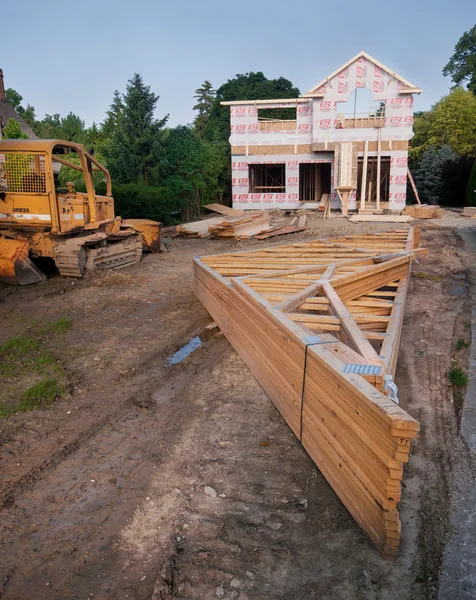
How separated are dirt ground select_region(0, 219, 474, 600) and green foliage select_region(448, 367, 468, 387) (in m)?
0.10

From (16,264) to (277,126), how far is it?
19.4 m

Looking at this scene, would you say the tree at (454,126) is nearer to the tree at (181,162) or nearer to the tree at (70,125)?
the tree at (181,162)

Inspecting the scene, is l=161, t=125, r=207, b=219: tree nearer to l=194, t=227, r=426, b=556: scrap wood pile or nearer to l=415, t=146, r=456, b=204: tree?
l=194, t=227, r=426, b=556: scrap wood pile

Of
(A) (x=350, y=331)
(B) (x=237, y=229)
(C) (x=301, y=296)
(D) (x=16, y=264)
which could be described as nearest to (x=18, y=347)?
(C) (x=301, y=296)

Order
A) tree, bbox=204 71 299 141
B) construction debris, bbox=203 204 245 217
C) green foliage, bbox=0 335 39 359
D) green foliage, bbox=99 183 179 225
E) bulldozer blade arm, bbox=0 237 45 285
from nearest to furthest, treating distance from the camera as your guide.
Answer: green foliage, bbox=0 335 39 359 < bulldozer blade arm, bbox=0 237 45 285 < green foliage, bbox=99 183 179 225 < construction debris, bbox=203 204 245 217 < tree, bbox=204 71 299 141

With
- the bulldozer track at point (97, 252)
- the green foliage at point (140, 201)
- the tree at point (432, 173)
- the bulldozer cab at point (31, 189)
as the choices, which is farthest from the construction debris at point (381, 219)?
the bulldozer cab at point (31, 189)

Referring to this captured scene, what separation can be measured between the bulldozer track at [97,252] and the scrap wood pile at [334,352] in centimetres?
333

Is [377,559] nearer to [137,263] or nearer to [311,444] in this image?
[311,444]

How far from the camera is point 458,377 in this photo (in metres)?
5.38

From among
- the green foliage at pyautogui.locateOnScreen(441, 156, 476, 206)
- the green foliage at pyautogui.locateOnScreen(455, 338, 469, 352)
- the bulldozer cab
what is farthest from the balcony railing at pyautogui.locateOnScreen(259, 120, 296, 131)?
the green foliage at pyautogui.locateOnScreen(455, 338, 469, 352)

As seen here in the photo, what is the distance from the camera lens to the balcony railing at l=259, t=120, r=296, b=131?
26484mm

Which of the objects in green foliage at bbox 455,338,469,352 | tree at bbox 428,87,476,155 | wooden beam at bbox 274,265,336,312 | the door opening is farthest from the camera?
tree at bbox 428,87,476,155

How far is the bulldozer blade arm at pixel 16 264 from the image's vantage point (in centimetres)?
1059

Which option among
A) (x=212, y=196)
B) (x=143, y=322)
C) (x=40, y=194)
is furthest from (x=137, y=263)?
(x=212, y=196)
